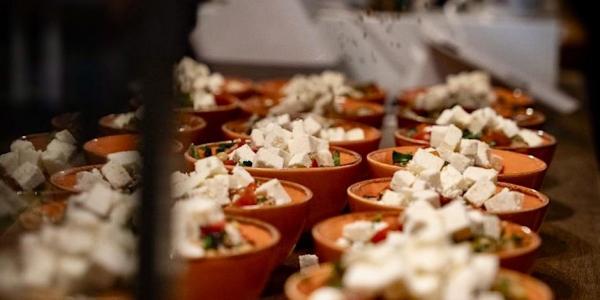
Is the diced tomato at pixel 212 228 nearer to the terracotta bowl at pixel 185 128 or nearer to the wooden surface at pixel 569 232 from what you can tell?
the wooden surface at pixel 569 232

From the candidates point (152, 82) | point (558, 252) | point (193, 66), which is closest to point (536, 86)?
point (193, 66)

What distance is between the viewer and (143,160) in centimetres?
102

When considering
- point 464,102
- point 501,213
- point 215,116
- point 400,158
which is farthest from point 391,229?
point 464,102

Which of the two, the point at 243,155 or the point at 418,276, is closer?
the point at 418,276

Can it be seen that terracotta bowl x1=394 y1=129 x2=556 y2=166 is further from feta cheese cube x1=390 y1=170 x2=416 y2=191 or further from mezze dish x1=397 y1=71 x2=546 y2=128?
feta cheese cube x1=390 y1=170 x2=416 y2=191

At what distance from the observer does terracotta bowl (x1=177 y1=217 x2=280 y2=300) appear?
4.19ft

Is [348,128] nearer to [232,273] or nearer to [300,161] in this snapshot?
[300,161]

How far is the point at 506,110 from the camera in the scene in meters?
2.99

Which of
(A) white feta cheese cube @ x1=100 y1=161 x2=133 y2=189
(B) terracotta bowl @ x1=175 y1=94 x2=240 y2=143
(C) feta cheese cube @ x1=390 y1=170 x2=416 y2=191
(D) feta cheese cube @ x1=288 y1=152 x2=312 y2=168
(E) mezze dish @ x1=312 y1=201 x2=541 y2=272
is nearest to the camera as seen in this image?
(E) mezze dish @ x1=312 y1=201 x2=541 y2=272

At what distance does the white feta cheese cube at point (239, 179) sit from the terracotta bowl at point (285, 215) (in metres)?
0.07

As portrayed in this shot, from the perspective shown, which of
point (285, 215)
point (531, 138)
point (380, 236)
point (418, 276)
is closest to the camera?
point (418, 276)

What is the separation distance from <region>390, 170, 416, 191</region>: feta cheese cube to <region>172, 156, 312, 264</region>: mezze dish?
0.16 meters

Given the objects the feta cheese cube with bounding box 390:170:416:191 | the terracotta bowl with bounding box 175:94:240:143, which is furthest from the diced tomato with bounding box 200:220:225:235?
the terracotta bowl with bounding box 175:94:240:143

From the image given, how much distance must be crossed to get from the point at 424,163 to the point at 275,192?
0.34 m
